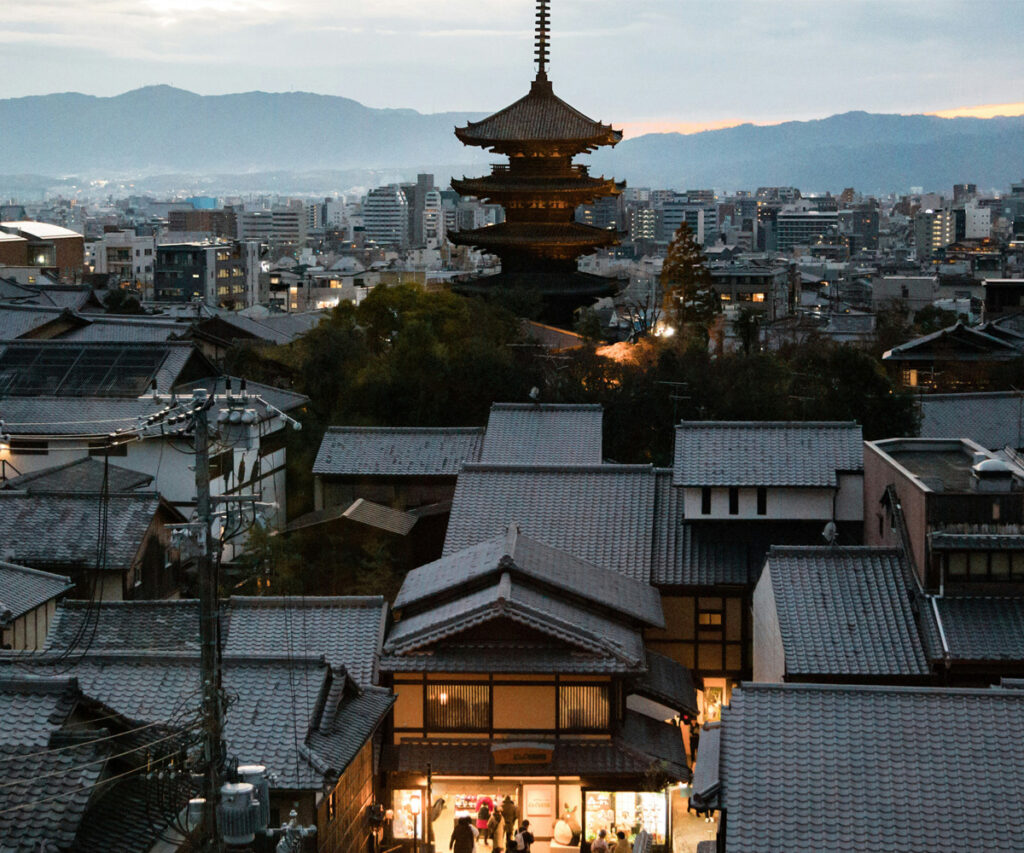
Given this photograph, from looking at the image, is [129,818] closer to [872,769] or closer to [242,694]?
[242,694]

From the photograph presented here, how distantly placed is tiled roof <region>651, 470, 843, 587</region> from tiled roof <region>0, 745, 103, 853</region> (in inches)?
440

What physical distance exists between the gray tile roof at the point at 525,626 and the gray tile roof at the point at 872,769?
3.86 meters

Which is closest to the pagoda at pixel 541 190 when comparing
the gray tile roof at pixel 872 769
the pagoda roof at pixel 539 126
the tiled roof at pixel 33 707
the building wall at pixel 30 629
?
the pagoda roof at pixel 539 126

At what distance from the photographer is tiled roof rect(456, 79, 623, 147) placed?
36.3 metres

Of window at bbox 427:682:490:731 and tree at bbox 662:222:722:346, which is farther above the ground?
tree at bbox 662:222:722:346

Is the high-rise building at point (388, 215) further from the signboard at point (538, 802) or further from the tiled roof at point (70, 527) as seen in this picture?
the signboard at point (538, 802)

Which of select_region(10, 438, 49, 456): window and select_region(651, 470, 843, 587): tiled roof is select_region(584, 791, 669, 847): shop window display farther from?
select_region(10, 438, 49, 456): window

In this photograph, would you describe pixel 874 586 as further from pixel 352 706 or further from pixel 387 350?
pixel 387 350

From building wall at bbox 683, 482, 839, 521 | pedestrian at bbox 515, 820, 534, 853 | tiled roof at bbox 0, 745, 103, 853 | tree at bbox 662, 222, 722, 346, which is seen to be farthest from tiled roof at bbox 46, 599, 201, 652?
tree at bbox 662, 222, 722, 346

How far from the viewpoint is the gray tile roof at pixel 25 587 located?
1777 cm

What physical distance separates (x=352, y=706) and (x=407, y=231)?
582 feet

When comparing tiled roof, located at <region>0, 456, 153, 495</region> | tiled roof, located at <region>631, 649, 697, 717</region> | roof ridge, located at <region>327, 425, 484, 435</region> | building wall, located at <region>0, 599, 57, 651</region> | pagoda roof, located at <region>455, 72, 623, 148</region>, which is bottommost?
tiled roof, located at <region>631, 649, 697, 717</region>

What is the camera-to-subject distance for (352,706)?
14844mm

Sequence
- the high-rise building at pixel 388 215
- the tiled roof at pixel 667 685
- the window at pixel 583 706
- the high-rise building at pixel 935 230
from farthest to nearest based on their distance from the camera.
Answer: the high-rise building at pixel 388 215, the high-rise building at pixel 935 230, the tiled roof at pixel 667 685, the window at pixel 583 706
